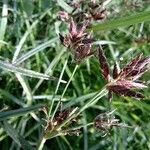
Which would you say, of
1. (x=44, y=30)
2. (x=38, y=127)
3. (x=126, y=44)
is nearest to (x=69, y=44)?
(x=38, y=127)

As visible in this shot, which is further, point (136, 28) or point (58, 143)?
point (136, 28)

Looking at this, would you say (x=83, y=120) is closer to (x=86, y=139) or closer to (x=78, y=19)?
(x=86, y=139)

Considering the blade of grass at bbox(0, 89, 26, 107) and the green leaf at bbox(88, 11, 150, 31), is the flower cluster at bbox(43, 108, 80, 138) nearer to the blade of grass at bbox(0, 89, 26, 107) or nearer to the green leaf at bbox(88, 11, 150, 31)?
the green leaf at bbox(88, 11, 150, 31)

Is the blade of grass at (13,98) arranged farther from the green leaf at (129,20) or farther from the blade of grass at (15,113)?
the green leaf at (129,20)

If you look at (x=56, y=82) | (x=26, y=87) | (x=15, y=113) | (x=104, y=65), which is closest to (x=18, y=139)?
(x=15, y=113)

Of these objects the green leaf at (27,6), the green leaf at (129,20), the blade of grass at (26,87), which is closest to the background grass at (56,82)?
the blade of grass at (26,87)

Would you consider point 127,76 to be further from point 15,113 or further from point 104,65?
point 15,113

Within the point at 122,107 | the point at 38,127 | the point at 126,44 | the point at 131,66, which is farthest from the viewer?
the point at 126,44
